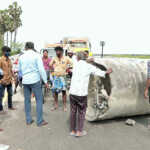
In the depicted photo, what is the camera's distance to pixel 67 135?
3938 millimetres

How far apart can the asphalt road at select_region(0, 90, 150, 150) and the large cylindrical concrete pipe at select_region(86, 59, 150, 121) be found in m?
0.28

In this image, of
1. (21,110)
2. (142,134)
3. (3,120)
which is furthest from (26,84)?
(142,134)

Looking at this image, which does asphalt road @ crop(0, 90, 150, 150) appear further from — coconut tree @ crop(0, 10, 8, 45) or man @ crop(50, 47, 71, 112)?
coconut tree @ crop(0, 10, 8, 45)

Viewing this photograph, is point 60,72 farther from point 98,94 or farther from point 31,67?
point 31,67

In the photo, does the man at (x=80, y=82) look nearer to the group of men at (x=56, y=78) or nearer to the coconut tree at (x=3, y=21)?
the group of men at (x=56, y=78)

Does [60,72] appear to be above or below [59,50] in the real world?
below

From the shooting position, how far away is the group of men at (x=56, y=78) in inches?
148

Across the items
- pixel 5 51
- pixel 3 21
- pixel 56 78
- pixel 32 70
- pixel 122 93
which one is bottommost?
pixel 122 93

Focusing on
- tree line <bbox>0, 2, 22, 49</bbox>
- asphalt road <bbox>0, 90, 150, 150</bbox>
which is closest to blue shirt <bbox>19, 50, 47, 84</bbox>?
asphalt road <bbox>0, 90, 150, 150</bbox>

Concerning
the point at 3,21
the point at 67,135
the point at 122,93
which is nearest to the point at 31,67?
the point at 67,135

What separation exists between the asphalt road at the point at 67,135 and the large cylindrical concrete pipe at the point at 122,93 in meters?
0.28

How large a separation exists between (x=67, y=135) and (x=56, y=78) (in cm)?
207

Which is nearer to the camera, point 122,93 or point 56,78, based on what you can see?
point 122,93

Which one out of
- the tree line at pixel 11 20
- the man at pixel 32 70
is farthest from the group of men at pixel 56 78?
the tree line at pixel 11 20
